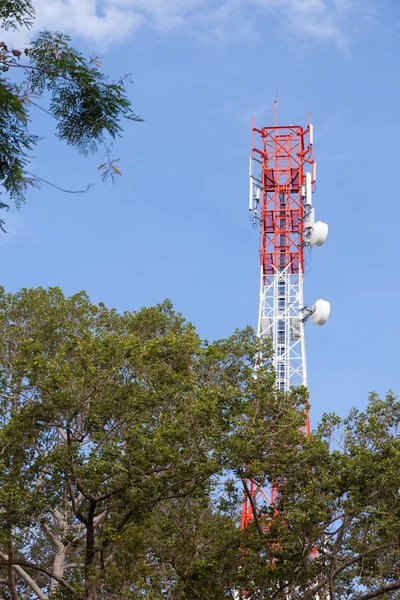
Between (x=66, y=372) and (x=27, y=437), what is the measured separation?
54.3 inches

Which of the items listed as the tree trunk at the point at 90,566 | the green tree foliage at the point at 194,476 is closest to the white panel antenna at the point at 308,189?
the green tree foliage at the point at 194,476

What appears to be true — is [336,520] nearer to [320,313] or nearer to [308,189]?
[320,313]

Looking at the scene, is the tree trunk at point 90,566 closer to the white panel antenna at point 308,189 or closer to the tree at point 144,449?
the tree at point 144,449

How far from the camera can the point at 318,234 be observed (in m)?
24.5

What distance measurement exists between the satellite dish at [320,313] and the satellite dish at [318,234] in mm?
1888

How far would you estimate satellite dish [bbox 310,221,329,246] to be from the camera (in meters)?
24.4

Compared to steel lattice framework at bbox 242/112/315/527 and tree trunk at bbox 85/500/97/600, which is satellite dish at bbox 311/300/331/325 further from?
tree trunk at bbox 85/500/97/600

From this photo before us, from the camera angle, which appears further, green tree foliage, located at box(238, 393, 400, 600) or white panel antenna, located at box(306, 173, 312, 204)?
white panel antenna, located at box(306, 173, 312, 204)

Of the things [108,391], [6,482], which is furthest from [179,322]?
[6,482]

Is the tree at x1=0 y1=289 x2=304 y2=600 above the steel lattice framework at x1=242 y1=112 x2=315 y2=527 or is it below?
below

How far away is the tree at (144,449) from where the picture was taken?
11609mm

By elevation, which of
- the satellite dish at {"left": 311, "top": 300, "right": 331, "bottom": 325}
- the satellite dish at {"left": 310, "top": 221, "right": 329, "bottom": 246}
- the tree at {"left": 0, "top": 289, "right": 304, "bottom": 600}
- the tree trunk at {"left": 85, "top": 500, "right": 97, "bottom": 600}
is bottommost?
the tree trunk at {"left": 85, "top": 500, "right": 97, "bottom": 600}

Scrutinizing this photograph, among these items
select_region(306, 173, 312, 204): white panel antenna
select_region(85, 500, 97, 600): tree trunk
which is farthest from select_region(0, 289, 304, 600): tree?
select_region(306, 173, 312, 204): white panel antenna

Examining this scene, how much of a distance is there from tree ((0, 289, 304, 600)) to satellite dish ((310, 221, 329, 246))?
422 inches
